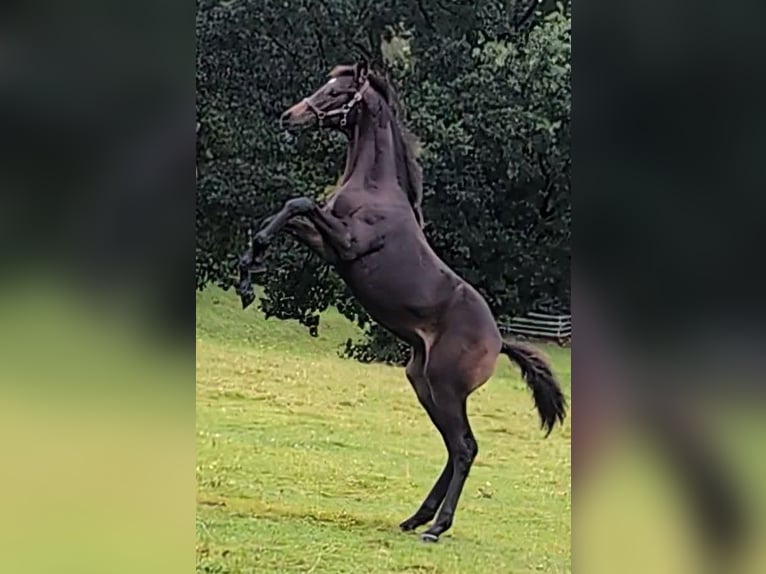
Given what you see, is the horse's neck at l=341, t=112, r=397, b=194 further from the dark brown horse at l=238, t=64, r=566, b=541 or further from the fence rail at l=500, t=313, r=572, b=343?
the fence rail at l=500, t=313, r=572, b=343

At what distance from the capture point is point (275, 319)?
15.3ft

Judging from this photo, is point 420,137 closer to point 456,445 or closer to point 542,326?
point 542,326

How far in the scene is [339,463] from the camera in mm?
4629

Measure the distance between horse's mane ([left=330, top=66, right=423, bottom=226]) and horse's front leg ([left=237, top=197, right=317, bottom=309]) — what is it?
383 millimetres

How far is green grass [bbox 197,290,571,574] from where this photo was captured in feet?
15.1

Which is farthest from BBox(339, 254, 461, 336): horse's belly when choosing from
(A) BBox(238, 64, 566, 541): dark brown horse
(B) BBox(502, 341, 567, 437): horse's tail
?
(B) BBox(502, 341, 567, 437): horse's tail

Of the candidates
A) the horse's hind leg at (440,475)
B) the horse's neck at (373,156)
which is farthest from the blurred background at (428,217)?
the horse's hind leg at (440,475)

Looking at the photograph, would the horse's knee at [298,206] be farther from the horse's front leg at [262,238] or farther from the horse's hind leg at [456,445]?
the horse's hind leg at [456,445]

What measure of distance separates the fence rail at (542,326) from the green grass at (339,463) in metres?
0.06
